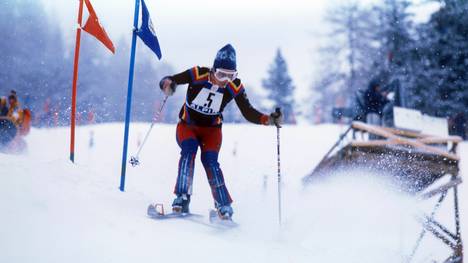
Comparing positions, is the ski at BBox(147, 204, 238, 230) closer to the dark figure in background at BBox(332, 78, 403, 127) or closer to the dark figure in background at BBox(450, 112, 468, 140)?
the dark figure in background at BBox(332, 78, 403, 127)

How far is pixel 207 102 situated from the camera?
183 inches

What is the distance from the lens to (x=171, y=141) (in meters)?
15.9

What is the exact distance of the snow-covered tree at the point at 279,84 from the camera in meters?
41.2

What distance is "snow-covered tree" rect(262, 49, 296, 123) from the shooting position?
41.2 metres

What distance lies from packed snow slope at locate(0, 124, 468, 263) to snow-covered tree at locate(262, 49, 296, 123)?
88.6 ft

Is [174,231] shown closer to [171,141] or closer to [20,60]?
[171,141]

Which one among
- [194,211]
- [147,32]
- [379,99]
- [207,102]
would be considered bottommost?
[194,211]

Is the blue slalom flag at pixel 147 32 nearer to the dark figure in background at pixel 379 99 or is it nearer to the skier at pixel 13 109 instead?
the skier at pixel 13 109

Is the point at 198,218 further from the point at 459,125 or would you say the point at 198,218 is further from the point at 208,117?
the point at 459,125

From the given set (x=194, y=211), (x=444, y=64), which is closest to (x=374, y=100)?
(x=194, y=211)

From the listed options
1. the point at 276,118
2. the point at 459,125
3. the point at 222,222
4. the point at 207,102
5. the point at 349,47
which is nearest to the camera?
the point at 222,222

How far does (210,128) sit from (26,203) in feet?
6.77

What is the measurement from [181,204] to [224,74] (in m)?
1.48

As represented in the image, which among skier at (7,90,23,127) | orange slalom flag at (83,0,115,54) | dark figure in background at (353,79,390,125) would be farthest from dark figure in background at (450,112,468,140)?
orange slalom flag at (83,0,115,54)
